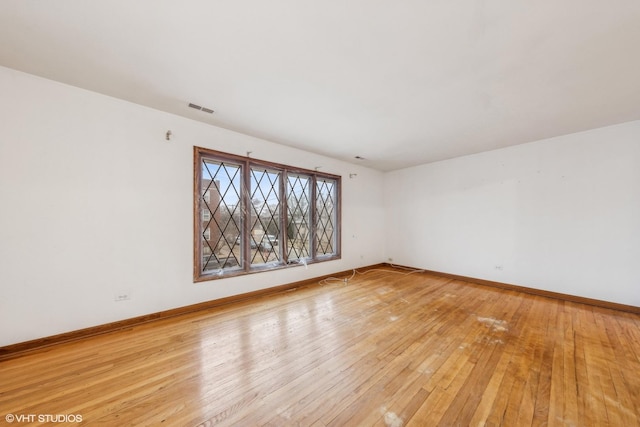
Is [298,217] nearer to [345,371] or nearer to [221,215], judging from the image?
[221,215]

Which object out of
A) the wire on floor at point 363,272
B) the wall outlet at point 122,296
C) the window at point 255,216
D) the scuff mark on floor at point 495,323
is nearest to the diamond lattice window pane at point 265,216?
the window at point 255,216

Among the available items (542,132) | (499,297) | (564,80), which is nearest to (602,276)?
(499,297)

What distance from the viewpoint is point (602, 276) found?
3.29 m

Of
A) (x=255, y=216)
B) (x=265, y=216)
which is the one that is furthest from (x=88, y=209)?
(x=265, y=216)

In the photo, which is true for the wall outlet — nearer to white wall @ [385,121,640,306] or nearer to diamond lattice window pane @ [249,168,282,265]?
diamond lattice window pane @ [249,168,282,265]

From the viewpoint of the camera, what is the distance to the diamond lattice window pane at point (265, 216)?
3729 millimetres

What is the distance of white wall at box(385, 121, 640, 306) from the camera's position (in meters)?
3.19

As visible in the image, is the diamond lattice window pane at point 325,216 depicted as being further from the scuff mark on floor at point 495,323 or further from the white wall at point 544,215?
the scuff mark on floor at point 495,323

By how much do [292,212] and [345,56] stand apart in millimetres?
2795

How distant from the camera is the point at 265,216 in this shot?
386cm

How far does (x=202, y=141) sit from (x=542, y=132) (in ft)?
16.3

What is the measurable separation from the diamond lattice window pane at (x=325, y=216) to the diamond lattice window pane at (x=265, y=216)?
0.97 meters

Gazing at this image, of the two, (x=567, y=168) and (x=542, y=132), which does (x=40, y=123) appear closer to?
(x=542, y=132)

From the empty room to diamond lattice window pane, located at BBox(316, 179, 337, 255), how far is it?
0.52 meters
